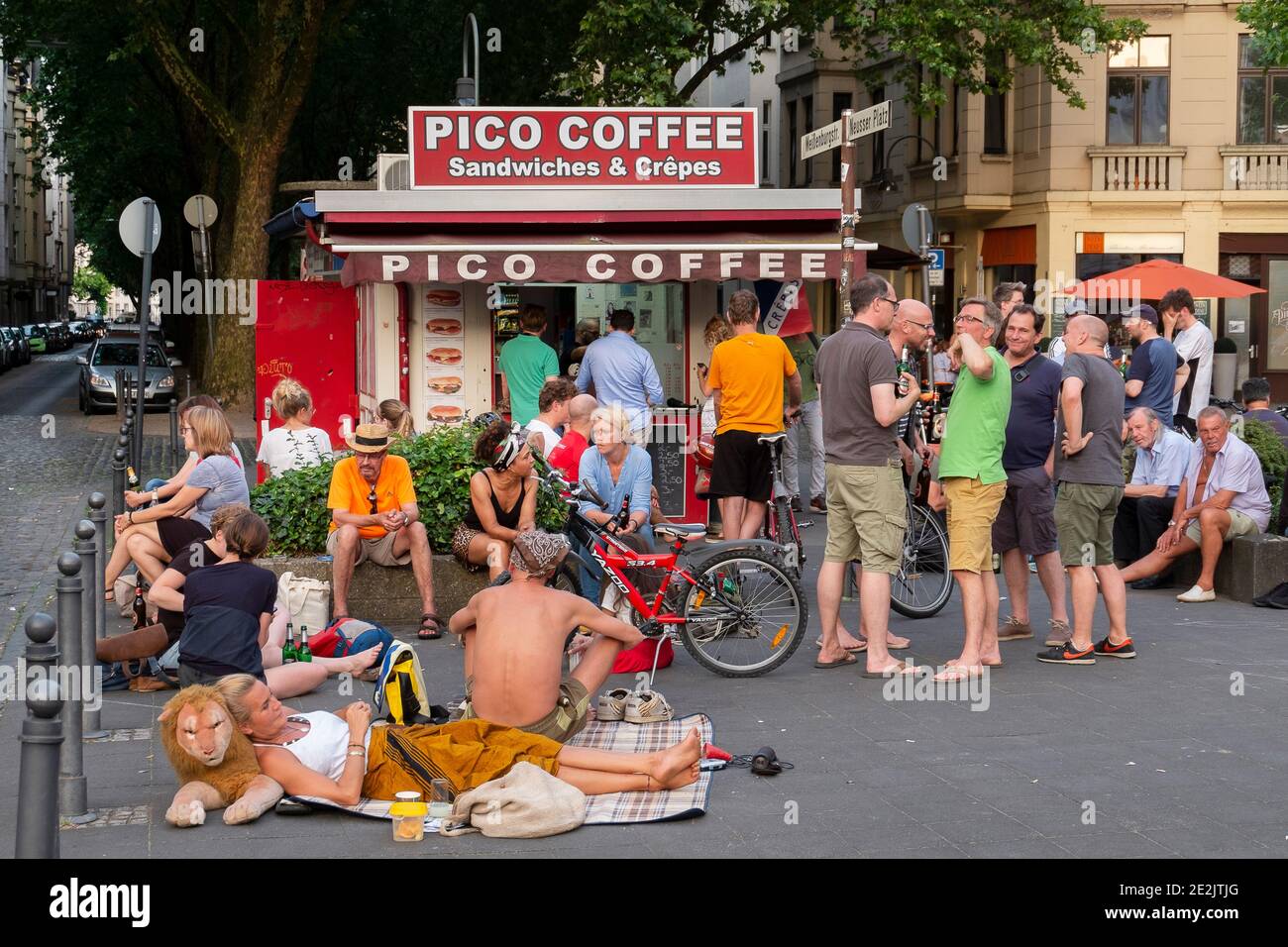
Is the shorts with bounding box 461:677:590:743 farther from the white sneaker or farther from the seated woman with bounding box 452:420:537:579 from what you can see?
the white sneaker

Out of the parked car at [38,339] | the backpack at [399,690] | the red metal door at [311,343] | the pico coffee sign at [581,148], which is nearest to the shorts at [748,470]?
the pico coffee sign at [581,148]

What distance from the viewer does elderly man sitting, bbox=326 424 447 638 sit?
1013 cm

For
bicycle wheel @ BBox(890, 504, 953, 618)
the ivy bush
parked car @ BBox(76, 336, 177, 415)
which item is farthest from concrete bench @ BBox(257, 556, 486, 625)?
parked car @ BBox(76, 336, 177, 415)

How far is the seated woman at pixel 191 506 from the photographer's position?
9758 mm

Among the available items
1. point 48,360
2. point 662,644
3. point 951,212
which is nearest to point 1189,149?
point 951,212

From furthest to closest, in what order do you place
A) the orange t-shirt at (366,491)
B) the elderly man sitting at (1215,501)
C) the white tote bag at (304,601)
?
the elderly man sitting at (1215,501), the orange t-shirt at (366,491), the white tote bag at (304,601)

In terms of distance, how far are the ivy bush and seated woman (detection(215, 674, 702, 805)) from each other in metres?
4.06

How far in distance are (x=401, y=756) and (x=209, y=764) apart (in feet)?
2.42

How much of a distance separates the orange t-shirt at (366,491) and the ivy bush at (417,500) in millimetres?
375

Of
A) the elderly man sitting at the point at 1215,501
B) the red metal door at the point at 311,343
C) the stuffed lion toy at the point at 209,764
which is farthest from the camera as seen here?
the red metal door at the point at 311,343

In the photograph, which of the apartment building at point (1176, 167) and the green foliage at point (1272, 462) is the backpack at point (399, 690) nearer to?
the green foliage at point (1272, 462)

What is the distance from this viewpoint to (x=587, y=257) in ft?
46.3

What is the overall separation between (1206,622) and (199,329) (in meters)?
30.3

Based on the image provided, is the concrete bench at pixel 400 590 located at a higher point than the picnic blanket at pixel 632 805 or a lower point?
higher
